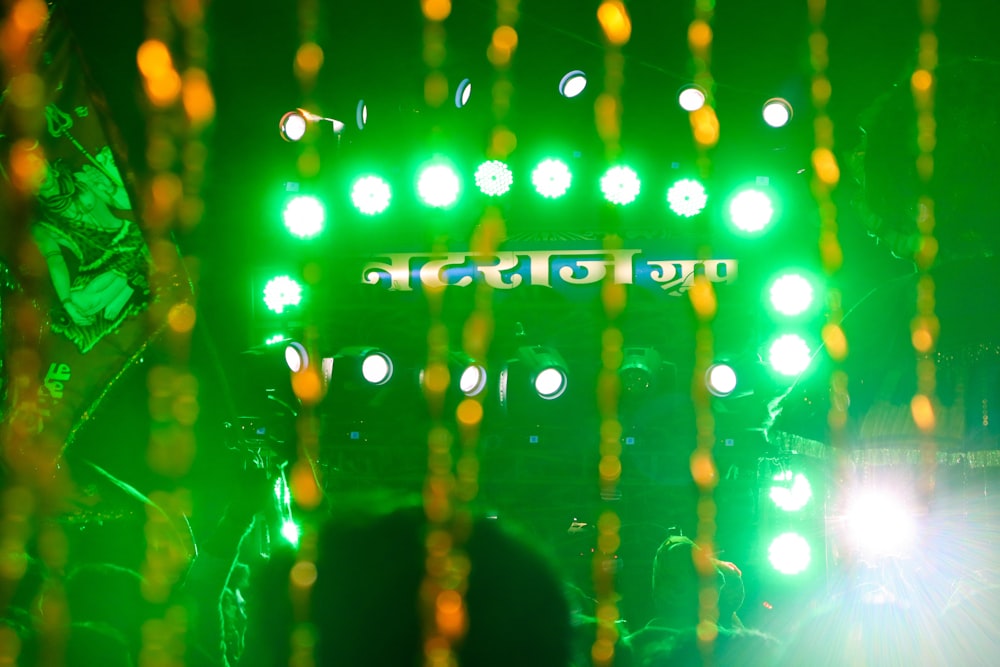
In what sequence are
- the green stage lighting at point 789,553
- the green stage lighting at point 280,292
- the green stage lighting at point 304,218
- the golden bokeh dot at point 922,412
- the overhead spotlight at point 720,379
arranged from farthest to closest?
1. the green stage lighting at point 280,292
2. the green stage lighting at point 304,218
3. the green stage lighting at point 789,553
4. the overhead spotlight at point 720,379
5. the golden bokeh dot at point 922,412

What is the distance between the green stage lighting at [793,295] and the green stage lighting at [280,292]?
7.23 ft

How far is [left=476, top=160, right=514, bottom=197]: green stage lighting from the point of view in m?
3.03

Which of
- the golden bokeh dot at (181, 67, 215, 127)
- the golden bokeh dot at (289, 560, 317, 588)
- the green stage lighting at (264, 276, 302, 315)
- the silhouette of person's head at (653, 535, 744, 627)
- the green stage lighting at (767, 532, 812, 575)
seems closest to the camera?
the golden bokeh dot at (289, 560, 317, 588)

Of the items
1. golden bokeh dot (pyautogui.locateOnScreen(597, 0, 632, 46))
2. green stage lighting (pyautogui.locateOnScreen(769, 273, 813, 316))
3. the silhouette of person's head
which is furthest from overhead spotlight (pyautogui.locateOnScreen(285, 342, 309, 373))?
green stage lighting (pyautogui.locateOnScreen(769, 273, 813, 316))

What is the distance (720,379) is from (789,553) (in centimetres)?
86

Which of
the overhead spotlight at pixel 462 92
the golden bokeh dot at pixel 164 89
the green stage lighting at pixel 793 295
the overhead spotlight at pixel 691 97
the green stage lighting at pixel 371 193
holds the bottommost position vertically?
the green stage lighting at pixel 793 295

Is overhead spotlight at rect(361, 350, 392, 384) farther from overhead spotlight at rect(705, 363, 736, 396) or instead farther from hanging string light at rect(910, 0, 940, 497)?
hanging string light at rect(910, 0, 940, 497)

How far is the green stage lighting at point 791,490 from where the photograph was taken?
9.71 ft

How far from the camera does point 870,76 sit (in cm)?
294

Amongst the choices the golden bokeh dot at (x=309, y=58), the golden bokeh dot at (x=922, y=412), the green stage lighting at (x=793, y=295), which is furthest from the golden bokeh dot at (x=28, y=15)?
the golden bokeh dot at (x=922, y=412)

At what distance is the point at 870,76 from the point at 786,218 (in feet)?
2.41

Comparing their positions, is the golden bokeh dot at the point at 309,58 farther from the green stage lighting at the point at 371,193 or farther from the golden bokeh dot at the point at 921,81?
the golden bokeh dot at the point at 921,81

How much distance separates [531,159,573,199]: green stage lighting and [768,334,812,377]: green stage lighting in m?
A: 1.12

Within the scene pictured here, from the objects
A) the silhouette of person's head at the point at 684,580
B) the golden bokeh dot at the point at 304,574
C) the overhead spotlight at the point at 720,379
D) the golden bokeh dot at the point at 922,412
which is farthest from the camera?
the overhead spotlight at the point at 720,379
